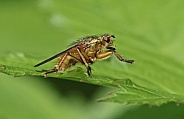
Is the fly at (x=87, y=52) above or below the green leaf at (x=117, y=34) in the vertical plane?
below

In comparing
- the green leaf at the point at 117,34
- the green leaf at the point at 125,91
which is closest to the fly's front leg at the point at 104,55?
the green leaf at the point at 117,34

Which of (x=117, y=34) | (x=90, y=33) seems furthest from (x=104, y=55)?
(x=90, y=33)

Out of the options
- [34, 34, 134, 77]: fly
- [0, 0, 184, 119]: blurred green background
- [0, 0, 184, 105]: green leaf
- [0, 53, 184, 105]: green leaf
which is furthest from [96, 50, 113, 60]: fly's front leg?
[0, 0, 184, 119]: blurred green background

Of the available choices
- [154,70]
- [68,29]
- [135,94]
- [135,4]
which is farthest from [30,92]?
[135,94]

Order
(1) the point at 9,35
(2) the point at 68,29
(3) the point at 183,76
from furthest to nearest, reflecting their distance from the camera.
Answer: (1) the point at 9,35, (2) the point at 68,29, (3) the point at 183,76

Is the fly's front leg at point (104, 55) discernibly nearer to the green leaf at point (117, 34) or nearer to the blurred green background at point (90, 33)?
the green leaf at point (117, 34)

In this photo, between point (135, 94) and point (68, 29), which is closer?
point (135, 94)

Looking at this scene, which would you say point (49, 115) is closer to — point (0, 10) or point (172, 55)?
point (172, 55)

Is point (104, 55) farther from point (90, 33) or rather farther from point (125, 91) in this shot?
point (90, 33)
